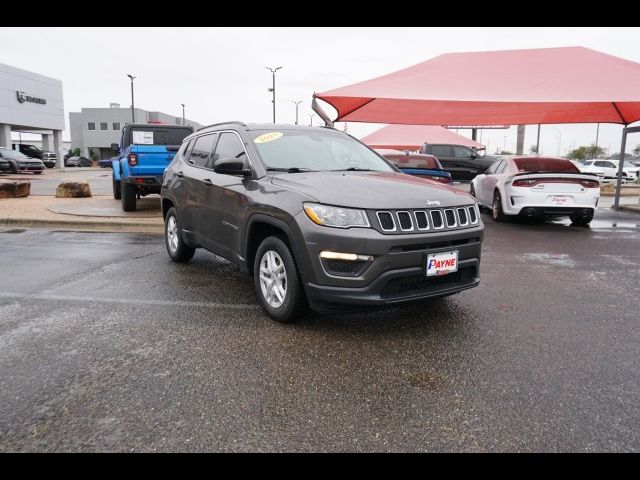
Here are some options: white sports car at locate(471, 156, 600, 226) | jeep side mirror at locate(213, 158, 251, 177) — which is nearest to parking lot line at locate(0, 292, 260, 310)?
jeep side mirror at locate(213, 158, 251, 177)

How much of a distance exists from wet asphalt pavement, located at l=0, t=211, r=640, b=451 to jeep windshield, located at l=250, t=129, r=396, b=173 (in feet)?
4.61

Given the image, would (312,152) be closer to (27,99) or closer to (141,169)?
(141,169)

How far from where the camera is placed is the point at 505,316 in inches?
175

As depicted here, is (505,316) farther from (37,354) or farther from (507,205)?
(507,205)

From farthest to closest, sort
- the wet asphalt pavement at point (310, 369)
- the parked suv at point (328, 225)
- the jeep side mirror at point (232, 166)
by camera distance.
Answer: the jeep side mirror at point (232, 166)
the parked suv at point (328, 225)
the wet asphalt pavement at point (310, 369)

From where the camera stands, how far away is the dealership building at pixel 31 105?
4656 cm

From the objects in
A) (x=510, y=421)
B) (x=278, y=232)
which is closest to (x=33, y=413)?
(x=278, y=232)

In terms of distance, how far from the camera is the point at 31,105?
50562 millimetres

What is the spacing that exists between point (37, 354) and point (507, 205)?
910 cm

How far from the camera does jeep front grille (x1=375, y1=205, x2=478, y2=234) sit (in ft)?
11.8

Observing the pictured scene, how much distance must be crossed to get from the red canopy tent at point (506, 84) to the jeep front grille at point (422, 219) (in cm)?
870

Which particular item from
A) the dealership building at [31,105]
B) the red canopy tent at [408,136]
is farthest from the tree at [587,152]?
the dealership building at [31,105]

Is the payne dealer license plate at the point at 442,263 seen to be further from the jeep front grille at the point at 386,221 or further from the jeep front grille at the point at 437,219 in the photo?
the jeep front grille at the point at 386,221

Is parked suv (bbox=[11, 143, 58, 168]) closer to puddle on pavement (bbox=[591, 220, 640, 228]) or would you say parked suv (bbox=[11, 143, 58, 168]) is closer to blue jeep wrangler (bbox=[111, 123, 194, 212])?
blue jeep wrangler (bbox=[111, 123, 194, 212])
